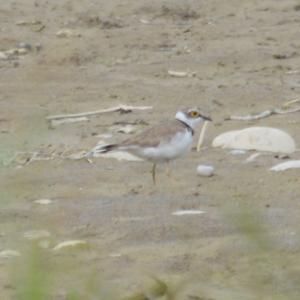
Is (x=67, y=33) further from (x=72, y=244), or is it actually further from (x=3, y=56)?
(x=72, y=244)

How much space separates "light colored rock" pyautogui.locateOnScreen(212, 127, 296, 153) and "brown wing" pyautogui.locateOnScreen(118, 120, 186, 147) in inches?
18.1

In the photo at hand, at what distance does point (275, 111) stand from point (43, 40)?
11.2 feet

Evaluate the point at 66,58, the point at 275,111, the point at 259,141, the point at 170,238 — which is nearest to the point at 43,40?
the point at 66,58

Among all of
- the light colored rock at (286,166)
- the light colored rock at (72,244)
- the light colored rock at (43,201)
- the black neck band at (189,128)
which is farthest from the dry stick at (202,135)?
the light colored rock at (72,244)

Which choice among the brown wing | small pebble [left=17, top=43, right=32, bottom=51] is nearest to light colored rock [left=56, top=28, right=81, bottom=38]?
small pebble [left=17, top=43, right=32, bottom=51]

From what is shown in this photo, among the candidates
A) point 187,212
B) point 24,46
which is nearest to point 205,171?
point 187,212

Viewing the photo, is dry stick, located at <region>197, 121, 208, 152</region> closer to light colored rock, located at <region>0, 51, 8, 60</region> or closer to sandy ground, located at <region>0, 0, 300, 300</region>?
sandy ground, located at <region>0, 0, 300, 300</region>

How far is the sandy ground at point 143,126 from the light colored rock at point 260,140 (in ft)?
0.40

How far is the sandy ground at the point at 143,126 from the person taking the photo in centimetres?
483

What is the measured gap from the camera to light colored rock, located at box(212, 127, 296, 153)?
7809 millimetres

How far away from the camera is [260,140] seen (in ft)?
25.8

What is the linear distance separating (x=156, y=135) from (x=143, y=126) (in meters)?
1.40

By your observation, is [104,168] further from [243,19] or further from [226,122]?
[243,19]

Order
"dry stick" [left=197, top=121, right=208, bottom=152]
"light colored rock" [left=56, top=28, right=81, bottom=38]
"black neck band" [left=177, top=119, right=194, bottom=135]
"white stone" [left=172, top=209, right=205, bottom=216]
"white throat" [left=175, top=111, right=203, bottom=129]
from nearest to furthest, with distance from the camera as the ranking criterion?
"white stone" [left=172, top=209, right=205, bottom=216]
"black neck band" [left=177, top=119, right=194, bottom=135]
"white throat" [left=175, top=111, right=203, bottom=129]
"dry stick" [left=197, top=121, right=208, bottom=152]
"light colored rock" [left=56, top=28, right=81, bottom=38]
